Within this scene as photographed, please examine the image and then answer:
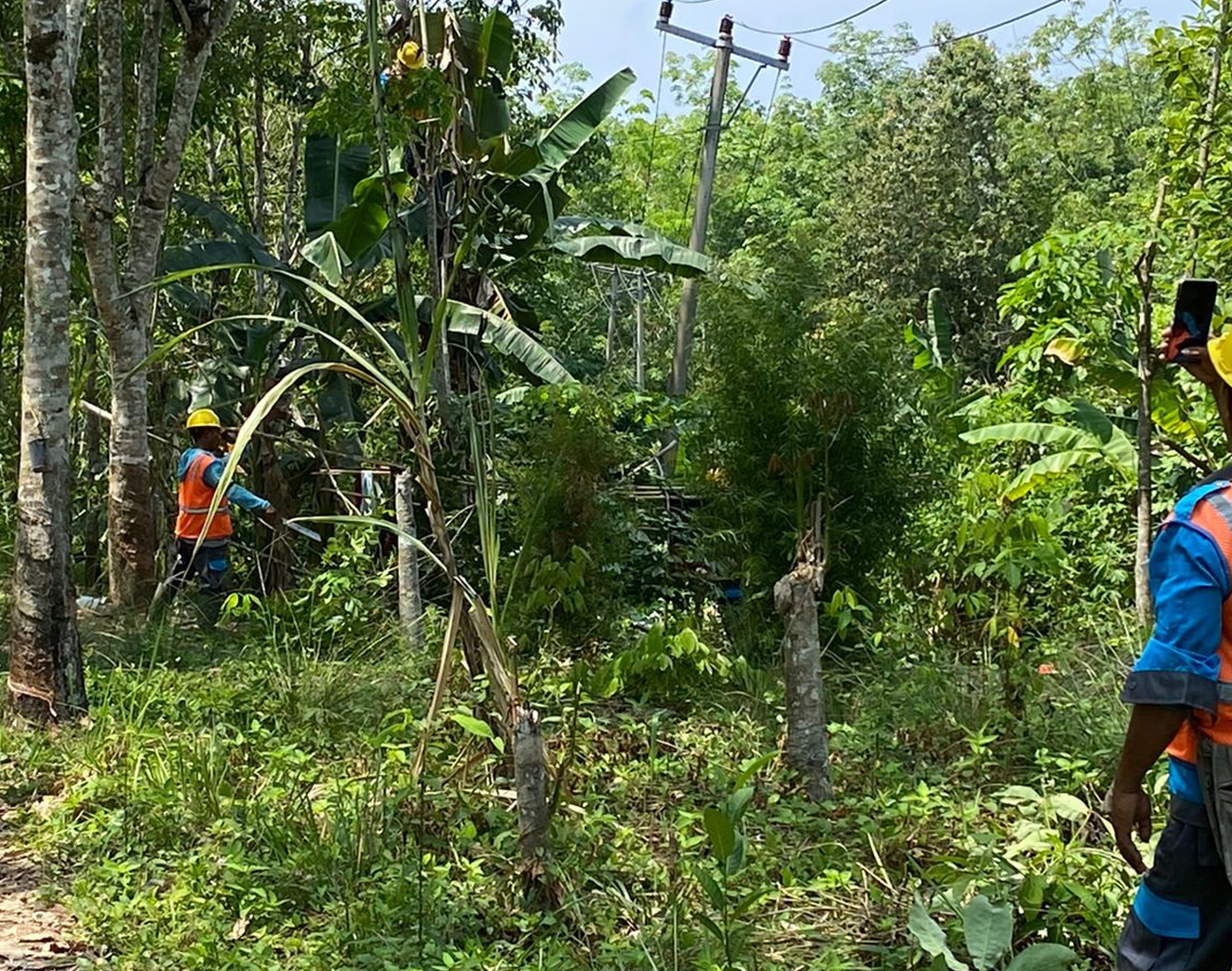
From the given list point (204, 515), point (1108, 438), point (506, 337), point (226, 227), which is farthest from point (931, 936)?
point (226, 227)

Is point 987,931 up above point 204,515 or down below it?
below

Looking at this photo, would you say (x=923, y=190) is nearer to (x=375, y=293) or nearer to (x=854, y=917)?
(x=375, y=293)

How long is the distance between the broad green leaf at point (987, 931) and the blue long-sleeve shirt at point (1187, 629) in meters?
0.79

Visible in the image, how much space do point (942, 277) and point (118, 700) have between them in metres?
18.9

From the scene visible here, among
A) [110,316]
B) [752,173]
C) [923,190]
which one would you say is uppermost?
[752,173]

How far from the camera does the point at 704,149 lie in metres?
15.5

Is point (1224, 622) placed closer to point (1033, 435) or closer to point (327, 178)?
point (1033, 435)

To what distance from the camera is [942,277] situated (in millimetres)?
22031

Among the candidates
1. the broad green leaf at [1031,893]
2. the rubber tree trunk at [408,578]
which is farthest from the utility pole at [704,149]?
the broad green leaf at [1031,893]

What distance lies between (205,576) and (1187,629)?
6845 mm

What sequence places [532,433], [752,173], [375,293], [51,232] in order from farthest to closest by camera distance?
[752,173] < [375,293] < [532,433] < [51,232]

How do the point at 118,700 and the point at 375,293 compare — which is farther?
the point at 375,293

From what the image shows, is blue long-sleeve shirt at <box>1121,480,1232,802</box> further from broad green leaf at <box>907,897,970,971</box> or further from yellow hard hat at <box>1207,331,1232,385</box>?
broad green leaf at <box>907,897,970,971</box>

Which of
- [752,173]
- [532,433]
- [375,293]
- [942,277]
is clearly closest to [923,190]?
[942,277]
